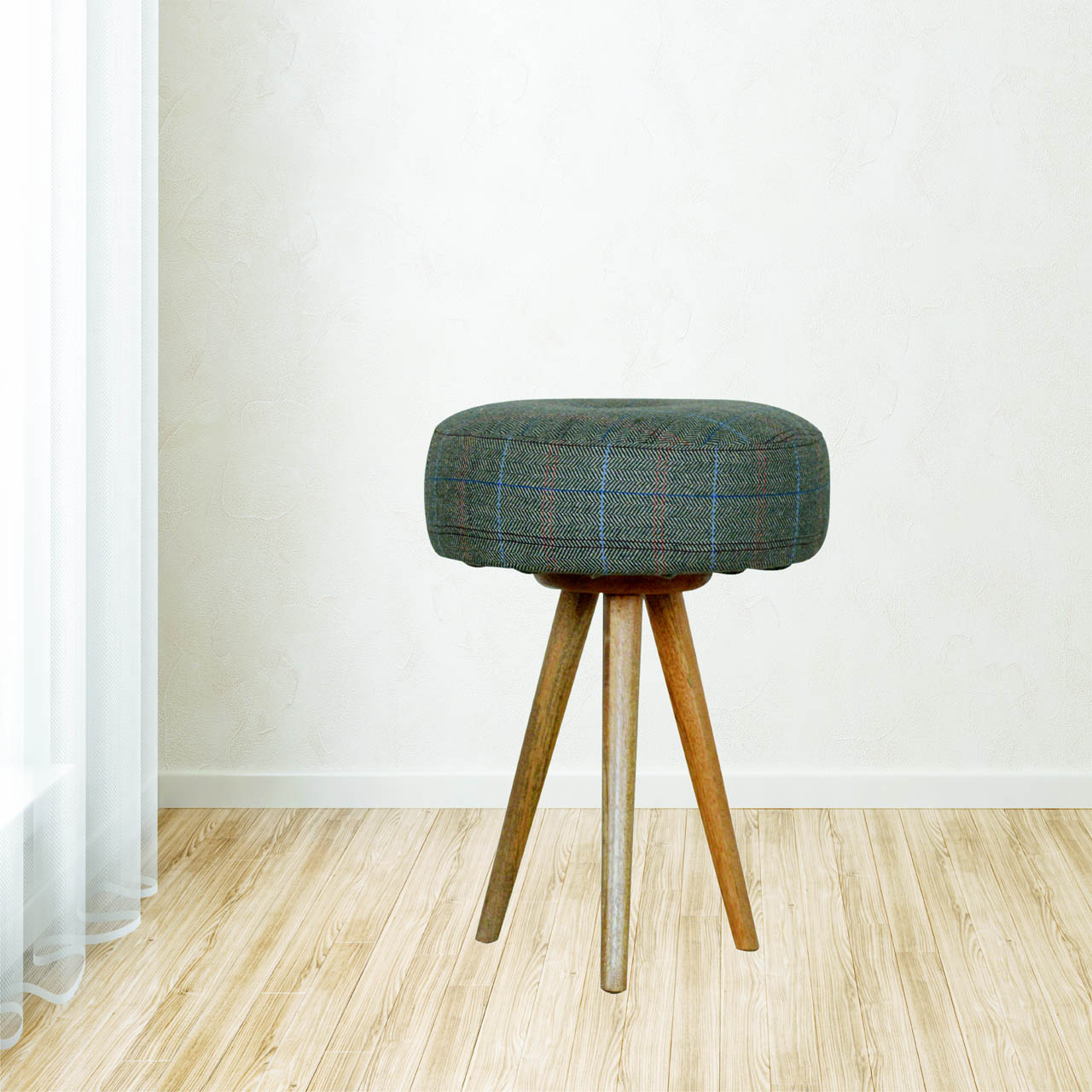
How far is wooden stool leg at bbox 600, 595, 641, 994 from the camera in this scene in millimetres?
1389

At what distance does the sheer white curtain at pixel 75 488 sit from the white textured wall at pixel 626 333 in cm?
32

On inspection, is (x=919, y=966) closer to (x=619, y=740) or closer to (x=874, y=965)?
(x=874, y=965)

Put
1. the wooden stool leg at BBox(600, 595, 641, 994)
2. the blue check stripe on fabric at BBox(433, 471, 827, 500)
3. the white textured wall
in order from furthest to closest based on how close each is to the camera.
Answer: the white textured wall → the wooden stool leg at BBox(600, 595, 641, 994) → the blue check stripe on fabric at BBox(433, 471, 827, 500)

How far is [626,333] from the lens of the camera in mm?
1953

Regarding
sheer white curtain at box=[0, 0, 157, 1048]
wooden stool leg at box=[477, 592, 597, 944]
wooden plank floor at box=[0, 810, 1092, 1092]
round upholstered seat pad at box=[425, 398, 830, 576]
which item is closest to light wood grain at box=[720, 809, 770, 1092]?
wooden plank floor at box=[0, 810, 1092, 1092]

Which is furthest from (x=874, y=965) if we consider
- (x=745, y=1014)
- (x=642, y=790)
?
(x=642, y=790)

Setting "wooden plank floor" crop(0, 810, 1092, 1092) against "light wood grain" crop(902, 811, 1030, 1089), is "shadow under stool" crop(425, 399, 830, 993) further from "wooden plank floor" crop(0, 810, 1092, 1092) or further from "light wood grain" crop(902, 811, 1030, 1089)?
"light wood grain" crop(902, 811, 1030, 1089)

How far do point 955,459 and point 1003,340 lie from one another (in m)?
0.19

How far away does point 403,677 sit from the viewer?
2033mm

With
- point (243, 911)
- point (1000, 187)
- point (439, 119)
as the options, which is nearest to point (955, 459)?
point (1000, 187)

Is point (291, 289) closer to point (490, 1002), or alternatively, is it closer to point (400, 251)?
point (400, 251)

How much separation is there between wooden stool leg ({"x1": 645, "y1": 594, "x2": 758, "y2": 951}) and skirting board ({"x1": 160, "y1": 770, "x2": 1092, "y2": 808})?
491mm

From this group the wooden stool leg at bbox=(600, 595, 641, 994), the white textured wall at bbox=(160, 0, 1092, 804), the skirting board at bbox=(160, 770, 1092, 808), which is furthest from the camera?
the skirting board at bbox=(160, 770, 1092, 808)

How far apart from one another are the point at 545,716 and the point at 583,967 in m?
0.30
